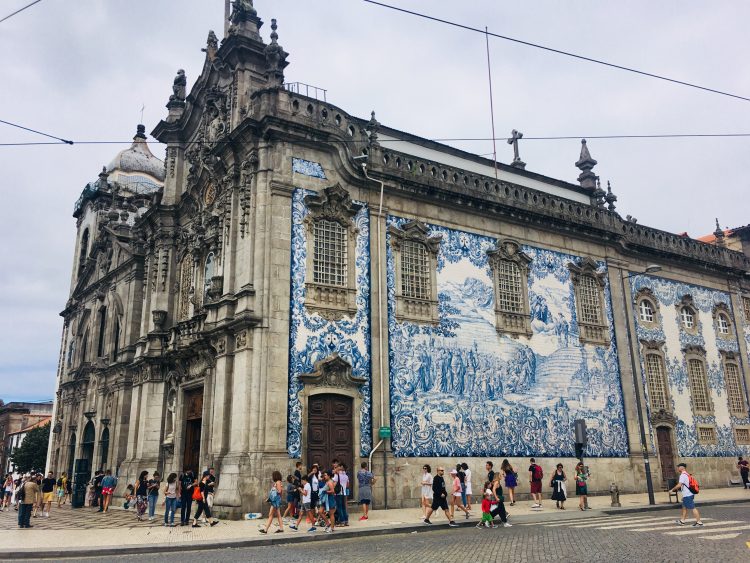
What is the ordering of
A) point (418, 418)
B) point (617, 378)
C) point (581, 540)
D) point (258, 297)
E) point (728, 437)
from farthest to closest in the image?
point (728, 437)
point (617, 378)
point (418, 418)
point (258, 297)
point (581, 540)

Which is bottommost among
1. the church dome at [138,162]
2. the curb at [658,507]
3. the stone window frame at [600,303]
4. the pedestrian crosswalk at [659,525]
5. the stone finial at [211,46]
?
the pedestrian crosswalk at [659,525]

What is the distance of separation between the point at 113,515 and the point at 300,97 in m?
15.8

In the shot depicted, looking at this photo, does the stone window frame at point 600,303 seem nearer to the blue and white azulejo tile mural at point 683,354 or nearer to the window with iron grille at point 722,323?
the blue and white azulejo tile mural at point 683,354

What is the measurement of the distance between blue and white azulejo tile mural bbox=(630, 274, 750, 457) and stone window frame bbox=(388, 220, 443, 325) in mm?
11363

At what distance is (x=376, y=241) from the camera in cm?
2316

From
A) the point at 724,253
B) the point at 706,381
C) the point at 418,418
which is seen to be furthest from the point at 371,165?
the point at 724,253

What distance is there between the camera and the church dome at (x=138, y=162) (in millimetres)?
46250

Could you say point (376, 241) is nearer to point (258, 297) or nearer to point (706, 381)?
point (258, 297)

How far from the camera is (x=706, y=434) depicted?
101 feet

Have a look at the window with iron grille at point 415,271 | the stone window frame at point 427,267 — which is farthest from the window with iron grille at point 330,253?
the window with iron grille at point 415,271

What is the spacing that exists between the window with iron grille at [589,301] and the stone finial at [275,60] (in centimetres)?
1511

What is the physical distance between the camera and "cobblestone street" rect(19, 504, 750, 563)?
11641 millimetres

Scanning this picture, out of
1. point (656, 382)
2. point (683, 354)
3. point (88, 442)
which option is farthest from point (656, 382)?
point (88, 442)

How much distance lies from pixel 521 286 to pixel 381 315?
7.15 meters
